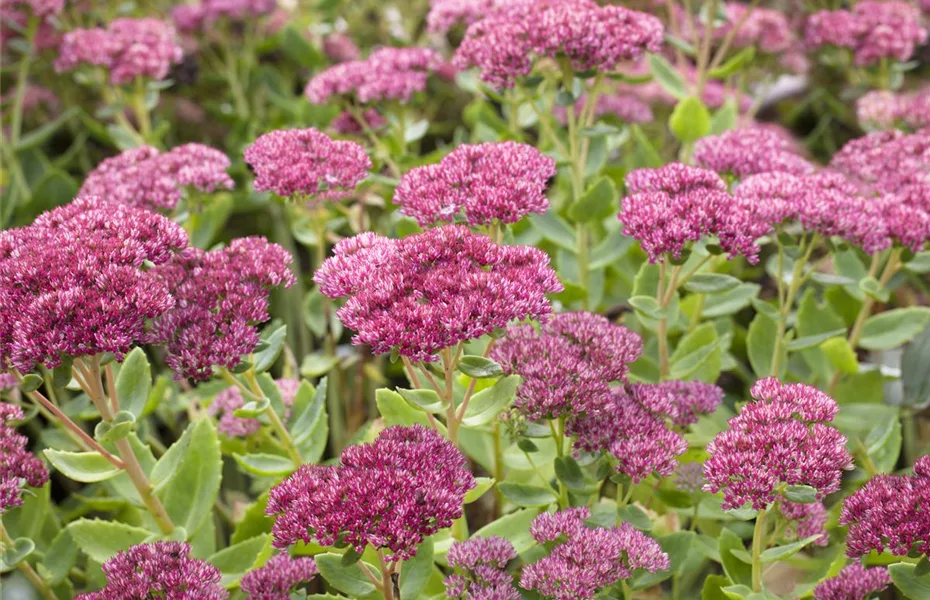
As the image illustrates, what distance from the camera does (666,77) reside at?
2.43 meters

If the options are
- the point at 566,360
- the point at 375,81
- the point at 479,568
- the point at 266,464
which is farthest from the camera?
the point at 375,81

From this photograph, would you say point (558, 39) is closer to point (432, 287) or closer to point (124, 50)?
point (432, 287)

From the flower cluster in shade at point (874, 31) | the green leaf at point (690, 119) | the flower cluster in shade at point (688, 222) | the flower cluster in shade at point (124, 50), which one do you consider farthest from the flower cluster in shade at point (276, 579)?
the flower cluster in shade at point (874, 31)

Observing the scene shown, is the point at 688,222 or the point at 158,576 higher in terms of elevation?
the point at 688,222

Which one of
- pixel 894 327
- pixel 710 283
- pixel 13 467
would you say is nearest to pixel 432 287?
pixel 710 283

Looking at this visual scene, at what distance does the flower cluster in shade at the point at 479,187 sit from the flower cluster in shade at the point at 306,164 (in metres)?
0.13

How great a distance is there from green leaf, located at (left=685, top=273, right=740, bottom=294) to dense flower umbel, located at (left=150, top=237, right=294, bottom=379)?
662 mm

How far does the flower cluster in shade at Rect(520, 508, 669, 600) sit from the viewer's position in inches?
47.9

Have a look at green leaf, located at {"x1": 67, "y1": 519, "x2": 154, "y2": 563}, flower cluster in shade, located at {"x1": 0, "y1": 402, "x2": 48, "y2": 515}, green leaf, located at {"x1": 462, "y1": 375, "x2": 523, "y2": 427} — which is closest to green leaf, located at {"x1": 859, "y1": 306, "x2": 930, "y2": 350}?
green leaf, located at {"x1": 462, "y1": 375, "x2": 523, "y2": 427}

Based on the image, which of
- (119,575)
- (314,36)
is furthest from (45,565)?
(314,36)

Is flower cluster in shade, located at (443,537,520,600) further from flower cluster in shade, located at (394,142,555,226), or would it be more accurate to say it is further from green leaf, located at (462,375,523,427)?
flower cluster in shade, located at (394,142,555,226)

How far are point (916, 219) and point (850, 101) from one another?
5.50 ft

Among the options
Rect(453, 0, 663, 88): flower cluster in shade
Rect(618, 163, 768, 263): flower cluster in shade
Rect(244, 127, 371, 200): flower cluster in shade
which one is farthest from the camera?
Rect(453, 0, 663, 88): flower cluster in shade

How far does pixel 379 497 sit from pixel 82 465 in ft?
1.96
